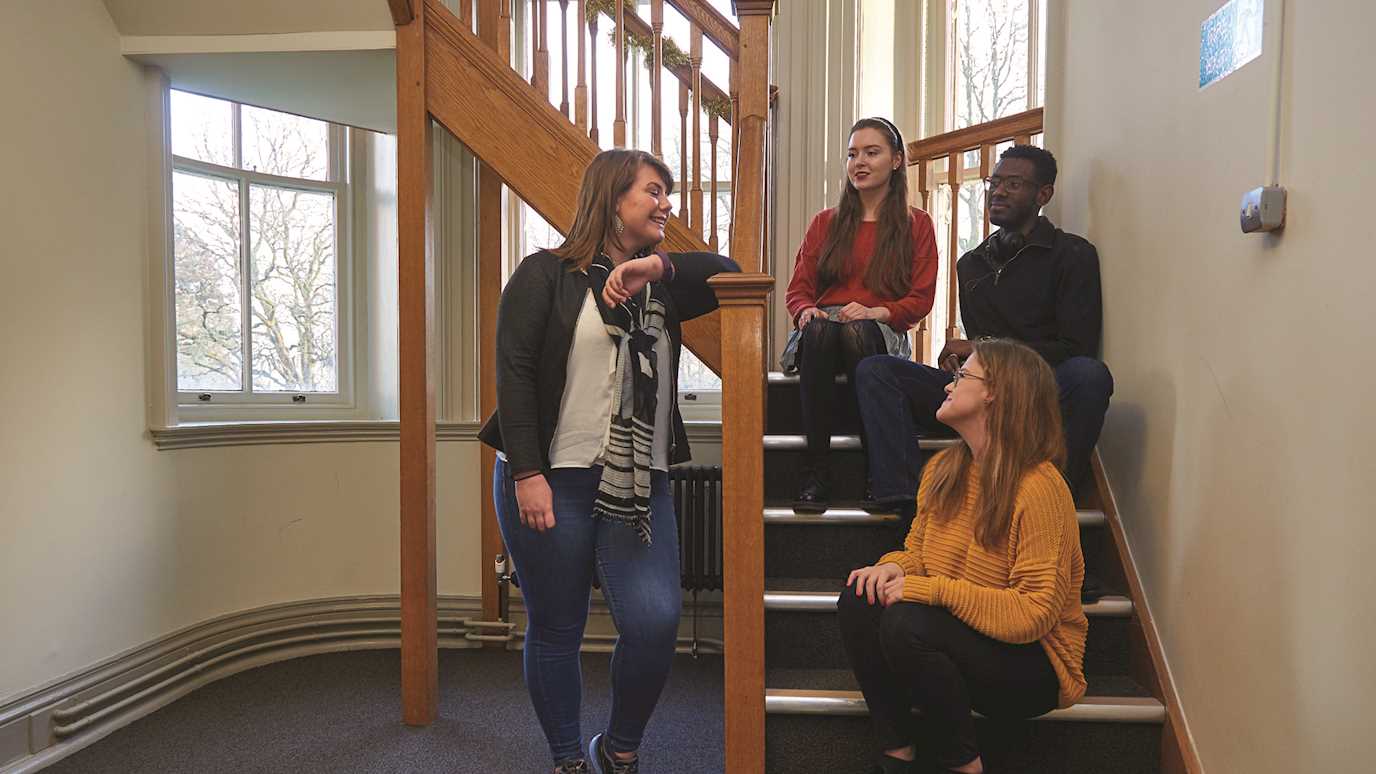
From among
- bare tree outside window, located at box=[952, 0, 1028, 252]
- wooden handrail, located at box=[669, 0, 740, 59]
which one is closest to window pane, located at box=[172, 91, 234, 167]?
wooden handrail, located at box=[669, 0, 740, 59]

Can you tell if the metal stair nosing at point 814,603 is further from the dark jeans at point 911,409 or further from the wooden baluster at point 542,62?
the wooden baluster at point 542,62

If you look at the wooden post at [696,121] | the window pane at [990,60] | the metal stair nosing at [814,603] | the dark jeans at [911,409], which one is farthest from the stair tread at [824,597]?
the window pane at [990,60]

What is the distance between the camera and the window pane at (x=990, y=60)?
4.07 meters

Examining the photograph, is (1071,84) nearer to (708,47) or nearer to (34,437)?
(708,47)

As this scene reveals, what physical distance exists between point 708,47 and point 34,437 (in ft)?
9.58

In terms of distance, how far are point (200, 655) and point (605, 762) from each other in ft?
6.06

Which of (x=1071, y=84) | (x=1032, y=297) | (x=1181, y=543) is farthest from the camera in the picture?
(x=1071, y=84)

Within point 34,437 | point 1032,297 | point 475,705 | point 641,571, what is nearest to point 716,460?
point 475,705

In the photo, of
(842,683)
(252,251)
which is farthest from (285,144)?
(842,683)

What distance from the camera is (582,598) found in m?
1.90

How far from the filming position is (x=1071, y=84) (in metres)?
2.66

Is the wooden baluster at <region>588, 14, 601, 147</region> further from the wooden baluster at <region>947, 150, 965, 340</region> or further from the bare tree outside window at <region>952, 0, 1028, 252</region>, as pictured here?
the bare tree outside window at <region>952, 0, 1028, 252</region>

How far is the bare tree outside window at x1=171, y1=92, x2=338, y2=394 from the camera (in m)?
3.55

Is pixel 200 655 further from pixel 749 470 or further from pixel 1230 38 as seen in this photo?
pixel 1230 38
